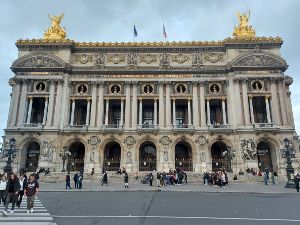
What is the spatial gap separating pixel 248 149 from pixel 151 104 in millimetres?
18477

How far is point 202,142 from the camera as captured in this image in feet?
156

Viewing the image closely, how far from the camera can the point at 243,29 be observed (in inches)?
2133

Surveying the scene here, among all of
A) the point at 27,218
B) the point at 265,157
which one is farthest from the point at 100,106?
the point at 27,218

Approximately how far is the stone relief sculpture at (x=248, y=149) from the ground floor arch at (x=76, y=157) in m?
26.2

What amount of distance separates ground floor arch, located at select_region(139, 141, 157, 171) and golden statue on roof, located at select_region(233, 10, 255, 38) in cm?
2524

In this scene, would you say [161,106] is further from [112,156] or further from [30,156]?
[30,156]

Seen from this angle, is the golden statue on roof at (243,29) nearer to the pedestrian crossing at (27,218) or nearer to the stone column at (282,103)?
the stone column at (282,103)

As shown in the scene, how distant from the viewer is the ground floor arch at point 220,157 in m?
48.1

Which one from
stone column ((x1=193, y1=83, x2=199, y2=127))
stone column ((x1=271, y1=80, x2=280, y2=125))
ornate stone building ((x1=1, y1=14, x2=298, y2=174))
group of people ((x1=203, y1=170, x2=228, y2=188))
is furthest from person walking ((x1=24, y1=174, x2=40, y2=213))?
stone column ((x1=271, y1=80, x2=280, y2=125))

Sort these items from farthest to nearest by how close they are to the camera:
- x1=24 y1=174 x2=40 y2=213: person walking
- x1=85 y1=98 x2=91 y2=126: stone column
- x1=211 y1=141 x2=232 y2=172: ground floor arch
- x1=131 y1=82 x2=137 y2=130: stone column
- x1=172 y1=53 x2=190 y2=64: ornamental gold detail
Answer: x1=172 y1=53 x2=190 y2=64: ornamental gold detail → x1=85 y1=98 x2=91 y2=126: stone column → x1=131 y1=82 x2=137 y2=130: stone column → x1=211 y1=141 x2=232 y2=172: ground floor arch → x1=24 y1=174 x2=40 y2=213: person walking

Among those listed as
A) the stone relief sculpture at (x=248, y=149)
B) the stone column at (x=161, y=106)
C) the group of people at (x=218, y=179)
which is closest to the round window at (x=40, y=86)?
the stone column at (x=161, y=106)

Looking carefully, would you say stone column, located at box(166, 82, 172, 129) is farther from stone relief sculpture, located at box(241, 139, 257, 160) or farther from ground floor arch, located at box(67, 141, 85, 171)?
ground floor arch, located at box(67, 141, 85, 171)

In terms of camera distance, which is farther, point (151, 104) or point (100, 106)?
point (151, 104)

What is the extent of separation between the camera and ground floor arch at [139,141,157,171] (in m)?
48.9
